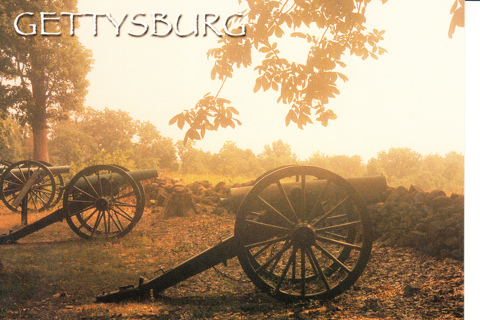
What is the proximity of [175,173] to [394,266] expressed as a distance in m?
5.61

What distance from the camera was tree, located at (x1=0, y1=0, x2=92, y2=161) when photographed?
9109mm

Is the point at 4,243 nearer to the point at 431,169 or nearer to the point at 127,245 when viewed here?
the point at 127,245

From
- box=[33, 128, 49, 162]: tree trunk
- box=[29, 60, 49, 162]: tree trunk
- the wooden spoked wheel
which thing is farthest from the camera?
box=[33, 128, 49, 162]: tree trunk

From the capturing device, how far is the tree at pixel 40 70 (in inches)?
359

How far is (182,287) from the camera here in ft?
13.3

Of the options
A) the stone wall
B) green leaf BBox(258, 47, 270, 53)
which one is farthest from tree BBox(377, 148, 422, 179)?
green leaf BBox(258, 47, 270, 53)

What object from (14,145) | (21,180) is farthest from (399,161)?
(14,145)

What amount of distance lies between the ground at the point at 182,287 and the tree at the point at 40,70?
422 cm

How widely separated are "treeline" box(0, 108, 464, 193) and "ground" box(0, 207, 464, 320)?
8.04ft

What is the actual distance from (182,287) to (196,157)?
487cm

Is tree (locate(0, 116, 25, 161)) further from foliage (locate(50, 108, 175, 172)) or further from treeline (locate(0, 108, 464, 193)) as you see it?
foliage (locate(50, 108, 175, 172))

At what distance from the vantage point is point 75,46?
9.45 meters

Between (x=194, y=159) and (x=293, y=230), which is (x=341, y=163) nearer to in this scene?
(x=194, y=159)

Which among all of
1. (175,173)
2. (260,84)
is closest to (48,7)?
(175,173)
